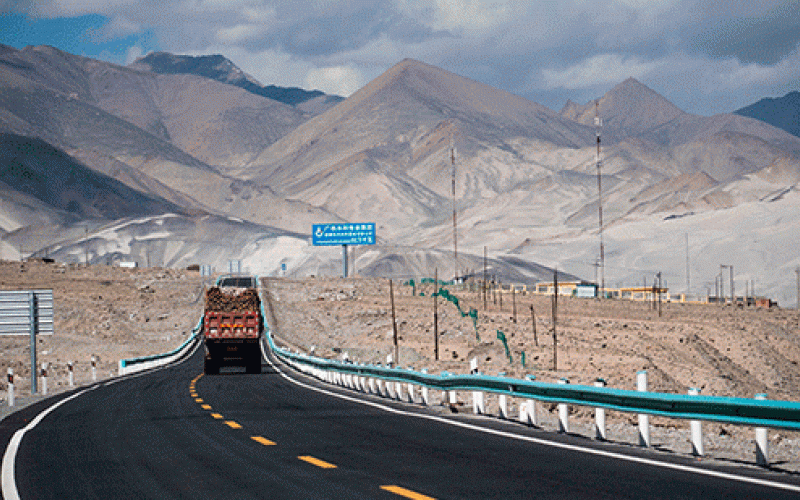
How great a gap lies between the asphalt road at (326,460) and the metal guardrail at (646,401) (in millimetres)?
582

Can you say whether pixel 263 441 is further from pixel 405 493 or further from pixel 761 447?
pixel 761 447

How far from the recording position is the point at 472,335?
75.8 metres

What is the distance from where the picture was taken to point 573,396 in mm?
15992

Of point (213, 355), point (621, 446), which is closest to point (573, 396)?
point (621, 446)

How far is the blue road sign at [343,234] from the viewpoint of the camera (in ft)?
417

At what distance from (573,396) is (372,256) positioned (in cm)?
17168

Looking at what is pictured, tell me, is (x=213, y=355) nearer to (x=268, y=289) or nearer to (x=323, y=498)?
(x=323, y=498)

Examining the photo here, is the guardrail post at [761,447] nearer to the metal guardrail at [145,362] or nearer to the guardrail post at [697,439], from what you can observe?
the guardrail post at [697,439]

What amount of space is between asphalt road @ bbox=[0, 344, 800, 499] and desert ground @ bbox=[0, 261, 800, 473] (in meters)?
1.67

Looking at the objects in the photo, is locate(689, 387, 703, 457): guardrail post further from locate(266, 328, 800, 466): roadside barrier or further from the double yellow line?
the double yellow line

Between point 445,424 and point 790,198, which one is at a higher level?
point 790,198

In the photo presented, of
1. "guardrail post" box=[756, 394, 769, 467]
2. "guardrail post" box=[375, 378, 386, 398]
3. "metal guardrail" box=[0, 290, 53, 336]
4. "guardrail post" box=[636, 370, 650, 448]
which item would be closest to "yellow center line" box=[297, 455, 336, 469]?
"guardrail post" box=[636, 370, 650, 448]

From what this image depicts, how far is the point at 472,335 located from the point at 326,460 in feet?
207

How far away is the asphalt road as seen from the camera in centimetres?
1059
